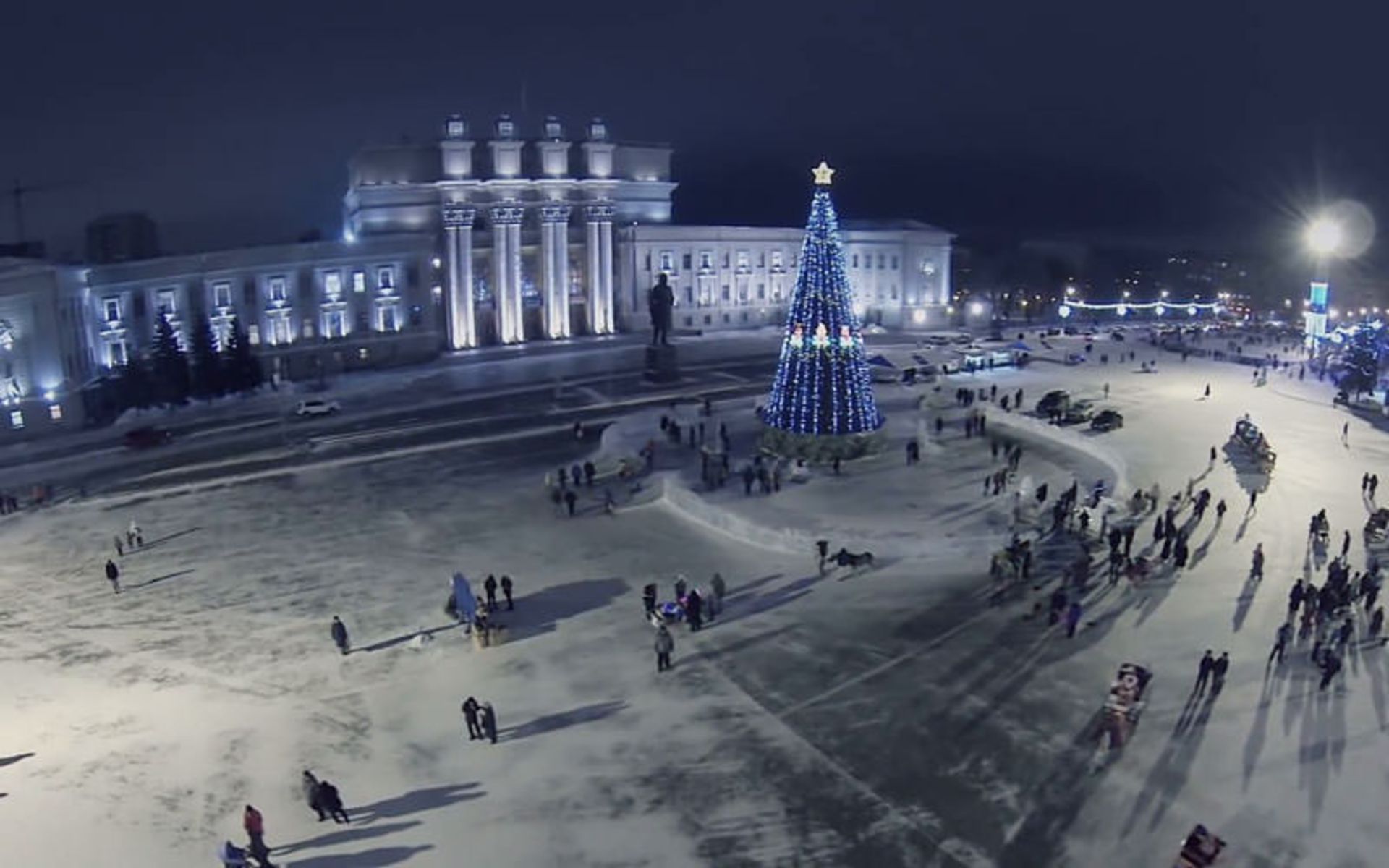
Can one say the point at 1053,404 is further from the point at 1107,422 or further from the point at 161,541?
the point at 161,541

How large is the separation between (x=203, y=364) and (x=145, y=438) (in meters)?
10.9

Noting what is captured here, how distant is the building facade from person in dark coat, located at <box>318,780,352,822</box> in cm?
3943

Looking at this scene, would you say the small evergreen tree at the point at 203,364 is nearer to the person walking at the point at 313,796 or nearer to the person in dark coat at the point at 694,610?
the person in dark coat at the point at 694,610

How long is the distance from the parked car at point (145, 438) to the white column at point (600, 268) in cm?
3560

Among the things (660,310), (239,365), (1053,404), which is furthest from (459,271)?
(1053,404)

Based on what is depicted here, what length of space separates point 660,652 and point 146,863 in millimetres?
9378

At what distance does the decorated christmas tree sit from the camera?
34406mm

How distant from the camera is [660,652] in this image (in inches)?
790

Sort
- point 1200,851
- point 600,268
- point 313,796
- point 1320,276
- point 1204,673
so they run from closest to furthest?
point 1200,851
point 313,796
point 1204,673
point 1320,276
point 600,268

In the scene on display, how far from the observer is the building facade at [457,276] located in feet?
167

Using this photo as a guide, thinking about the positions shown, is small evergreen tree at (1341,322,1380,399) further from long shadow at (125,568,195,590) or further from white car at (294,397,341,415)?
long shadow at (125,568,195,590)

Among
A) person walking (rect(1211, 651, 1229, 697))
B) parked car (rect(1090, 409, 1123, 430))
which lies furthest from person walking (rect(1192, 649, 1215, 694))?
parked car (rect(1090, 409, 1123, 430))

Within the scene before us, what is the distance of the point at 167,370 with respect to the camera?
5162 cm

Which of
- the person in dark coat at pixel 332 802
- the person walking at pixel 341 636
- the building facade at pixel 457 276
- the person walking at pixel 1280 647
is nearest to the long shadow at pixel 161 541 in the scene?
the person walking at pixel 341 636
